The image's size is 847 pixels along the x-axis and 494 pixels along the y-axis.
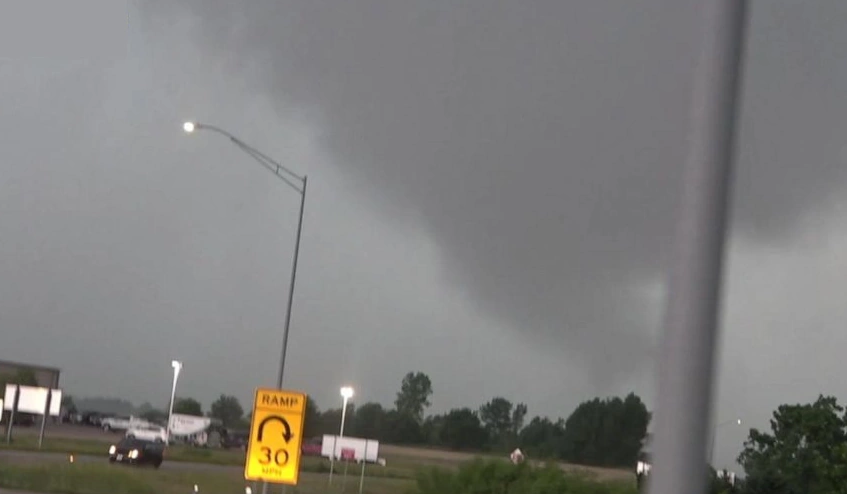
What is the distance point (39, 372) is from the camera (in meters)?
72.3

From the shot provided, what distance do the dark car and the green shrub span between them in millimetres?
24380

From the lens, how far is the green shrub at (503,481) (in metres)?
23.8

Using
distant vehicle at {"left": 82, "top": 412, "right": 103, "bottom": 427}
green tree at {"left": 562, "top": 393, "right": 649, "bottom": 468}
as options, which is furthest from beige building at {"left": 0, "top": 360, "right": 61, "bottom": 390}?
green tree at {"left": 562, "top": 393, "right": 649, "bottom": 468}

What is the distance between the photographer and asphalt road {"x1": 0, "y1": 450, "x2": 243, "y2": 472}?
4316 centimetres

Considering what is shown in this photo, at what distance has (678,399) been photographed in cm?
512

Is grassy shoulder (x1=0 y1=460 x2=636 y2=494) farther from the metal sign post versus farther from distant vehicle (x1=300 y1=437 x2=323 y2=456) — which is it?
distant vehicle (x1=300 y1=437 x2=323 y2=456)

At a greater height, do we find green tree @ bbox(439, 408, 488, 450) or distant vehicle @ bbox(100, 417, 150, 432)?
green tree @ bbox(439, 408, 488, 450)

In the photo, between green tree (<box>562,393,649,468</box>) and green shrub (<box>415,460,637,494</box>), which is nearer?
green shrub (<box>415,460,637,494</box>)

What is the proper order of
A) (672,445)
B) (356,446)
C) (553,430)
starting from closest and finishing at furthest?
1. (672,445)
2. (356,446)
3. (553,430)

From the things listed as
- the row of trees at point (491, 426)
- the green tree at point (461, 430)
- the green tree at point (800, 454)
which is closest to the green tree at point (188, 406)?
the row of trees at point (491, 426)

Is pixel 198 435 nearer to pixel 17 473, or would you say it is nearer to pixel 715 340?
pixel 17 473

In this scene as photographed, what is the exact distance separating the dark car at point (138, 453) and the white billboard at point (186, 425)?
11.3m

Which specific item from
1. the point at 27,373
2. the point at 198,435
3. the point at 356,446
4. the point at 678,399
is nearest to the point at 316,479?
the point at 356,446

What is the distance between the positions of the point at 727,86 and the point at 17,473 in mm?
35318
